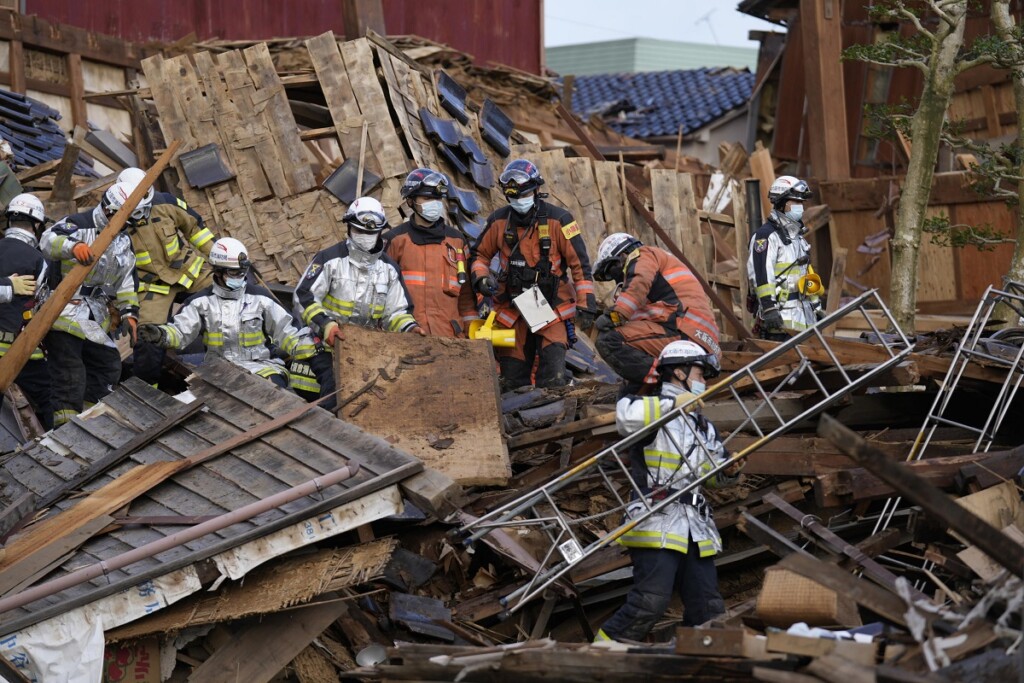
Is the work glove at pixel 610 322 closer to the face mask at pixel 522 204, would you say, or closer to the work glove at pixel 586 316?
the work glove at pixel 586 316

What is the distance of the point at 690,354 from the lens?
7516 mm

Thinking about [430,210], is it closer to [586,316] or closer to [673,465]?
[586,316]

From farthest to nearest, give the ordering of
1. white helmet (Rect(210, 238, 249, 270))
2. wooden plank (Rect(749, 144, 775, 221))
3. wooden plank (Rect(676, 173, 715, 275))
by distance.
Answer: wooden plank (Rect(749, 144, 775, 221)) → wooden plank (Rect(676, 173, 715, 275)) → white helmet (Rect(210, 238, 249, 270))

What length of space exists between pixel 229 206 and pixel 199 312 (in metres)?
3.84

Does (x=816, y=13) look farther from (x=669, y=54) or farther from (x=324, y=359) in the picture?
(x=669, y=54)

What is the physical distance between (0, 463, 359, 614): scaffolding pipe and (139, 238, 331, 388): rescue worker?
256 cm

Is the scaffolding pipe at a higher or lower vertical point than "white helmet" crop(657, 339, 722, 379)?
lower

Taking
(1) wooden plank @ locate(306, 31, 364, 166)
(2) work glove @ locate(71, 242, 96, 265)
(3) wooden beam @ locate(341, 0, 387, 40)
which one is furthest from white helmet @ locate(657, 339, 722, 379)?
(3) wooden beam @ locate(341, 0, 387, 40)

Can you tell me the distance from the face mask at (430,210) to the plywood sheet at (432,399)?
6.04 feet

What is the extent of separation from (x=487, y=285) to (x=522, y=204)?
747 mm

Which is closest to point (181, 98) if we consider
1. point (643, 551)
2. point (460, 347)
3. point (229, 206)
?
point (229, 206)

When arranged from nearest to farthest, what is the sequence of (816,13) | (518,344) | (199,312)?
(199,312)
(518,344)
(816,13)

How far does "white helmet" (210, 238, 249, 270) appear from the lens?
9930 mm

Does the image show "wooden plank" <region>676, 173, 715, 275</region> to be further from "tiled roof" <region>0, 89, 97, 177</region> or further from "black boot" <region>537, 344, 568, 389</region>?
"tiled roof" <region>0, 89, 97, 177</region>
